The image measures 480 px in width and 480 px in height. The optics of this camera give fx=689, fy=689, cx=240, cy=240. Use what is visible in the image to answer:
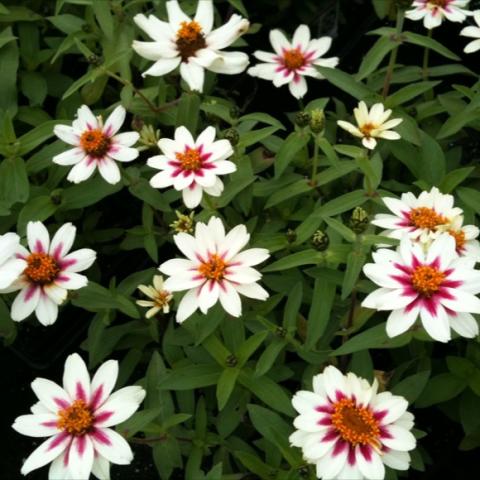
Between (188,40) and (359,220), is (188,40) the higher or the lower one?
the higher one

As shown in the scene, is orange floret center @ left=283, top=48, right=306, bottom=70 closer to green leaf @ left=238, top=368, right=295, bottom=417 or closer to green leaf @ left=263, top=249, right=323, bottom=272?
green leaf @ left=263, top=249, right=323, bottom=272

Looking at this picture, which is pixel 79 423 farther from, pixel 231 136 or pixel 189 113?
pixel 189 113

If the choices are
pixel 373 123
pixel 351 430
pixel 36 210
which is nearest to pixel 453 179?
pixel 373 123

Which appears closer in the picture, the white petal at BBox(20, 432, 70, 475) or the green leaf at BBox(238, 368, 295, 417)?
the white petal at BBox(20, 432, 70, 475)

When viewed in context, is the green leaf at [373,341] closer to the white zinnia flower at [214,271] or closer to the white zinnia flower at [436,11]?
the white zinnia flower at [214,271]

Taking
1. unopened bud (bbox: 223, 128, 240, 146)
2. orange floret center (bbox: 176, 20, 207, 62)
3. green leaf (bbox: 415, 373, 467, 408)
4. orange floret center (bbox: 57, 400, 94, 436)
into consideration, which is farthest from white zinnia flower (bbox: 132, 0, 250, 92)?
green leaf (bbox: 415, 373, 467, 408)

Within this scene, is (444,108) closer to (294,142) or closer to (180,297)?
(294,142)
